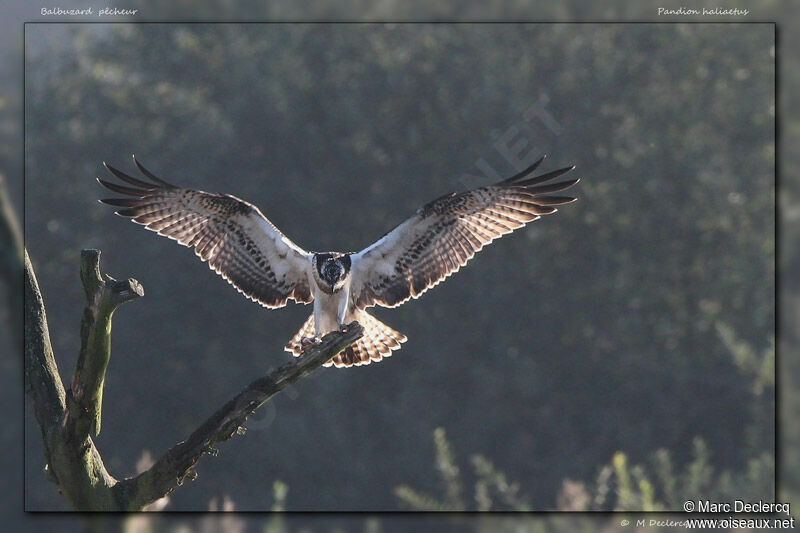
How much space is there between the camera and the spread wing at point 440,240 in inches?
314

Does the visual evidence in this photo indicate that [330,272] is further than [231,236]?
No

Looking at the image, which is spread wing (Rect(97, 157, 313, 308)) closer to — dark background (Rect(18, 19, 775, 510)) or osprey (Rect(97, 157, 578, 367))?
osprey (Rect(97, 157, 578, 367))

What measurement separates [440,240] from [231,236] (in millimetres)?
1324

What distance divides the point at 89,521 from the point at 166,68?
1846cm

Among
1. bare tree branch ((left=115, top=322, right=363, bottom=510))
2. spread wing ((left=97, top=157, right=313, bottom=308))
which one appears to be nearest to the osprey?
spread wing ((left=97, top=157, right=313, bottom=308))

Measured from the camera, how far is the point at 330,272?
7562mm

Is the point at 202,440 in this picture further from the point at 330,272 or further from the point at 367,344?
the point at 367,344

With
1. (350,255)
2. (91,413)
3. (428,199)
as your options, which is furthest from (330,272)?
(428,199)

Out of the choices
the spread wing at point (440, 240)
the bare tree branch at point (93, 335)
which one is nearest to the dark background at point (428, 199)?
the spread wing at point (440, 240)

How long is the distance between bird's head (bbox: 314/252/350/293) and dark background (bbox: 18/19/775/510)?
1291cm

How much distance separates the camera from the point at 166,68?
2308 cm

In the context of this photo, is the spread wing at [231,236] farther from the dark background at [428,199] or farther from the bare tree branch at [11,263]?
the dark background at [428,199]

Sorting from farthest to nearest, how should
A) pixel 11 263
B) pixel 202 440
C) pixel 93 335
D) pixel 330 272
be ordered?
1. pixel 330 272
2. pixel 202 440
3. pixel 93 335
4. pixel 11 263

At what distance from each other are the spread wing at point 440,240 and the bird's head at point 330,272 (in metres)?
0.33
